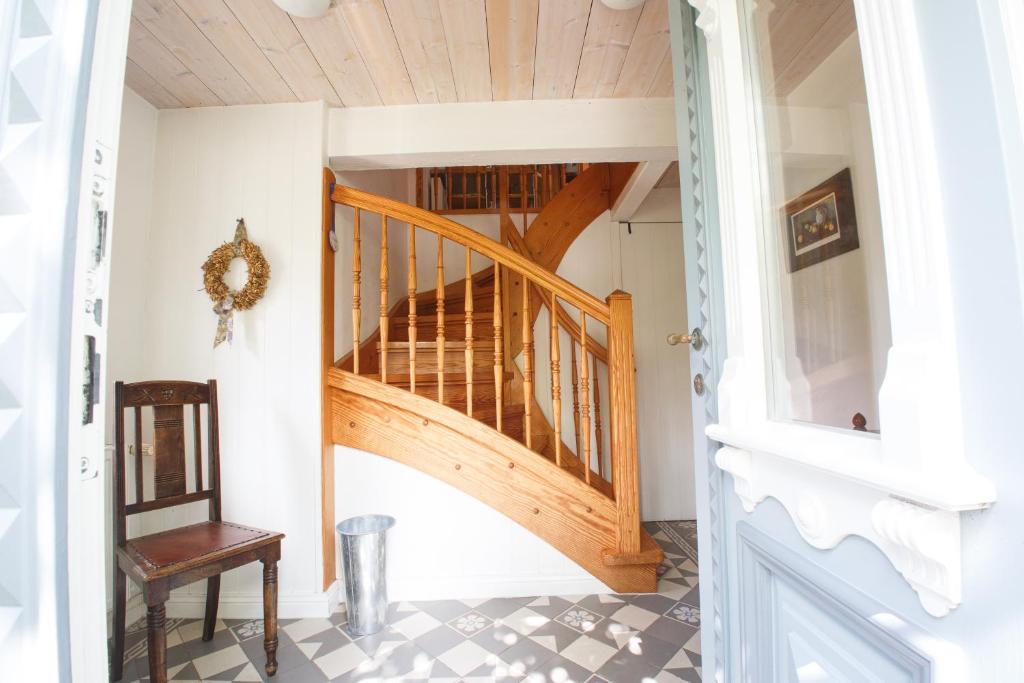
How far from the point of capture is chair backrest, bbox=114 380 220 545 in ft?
5.24

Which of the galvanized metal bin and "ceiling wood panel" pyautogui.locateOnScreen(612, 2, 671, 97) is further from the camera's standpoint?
the galvanized metal bin

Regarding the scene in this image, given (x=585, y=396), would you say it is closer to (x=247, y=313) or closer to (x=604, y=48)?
(x=604, y=48)

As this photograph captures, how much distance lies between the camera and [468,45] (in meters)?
1.90

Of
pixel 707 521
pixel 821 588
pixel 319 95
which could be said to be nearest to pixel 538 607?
pixel 707 521

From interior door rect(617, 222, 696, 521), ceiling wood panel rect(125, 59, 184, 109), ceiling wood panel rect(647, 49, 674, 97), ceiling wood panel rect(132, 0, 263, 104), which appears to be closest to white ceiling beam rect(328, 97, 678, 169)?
ceiling wood panel rect(647, 49, 674, 97)

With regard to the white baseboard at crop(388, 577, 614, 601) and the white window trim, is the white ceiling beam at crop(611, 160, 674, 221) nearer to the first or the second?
the white window trim

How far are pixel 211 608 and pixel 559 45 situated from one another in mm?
2796

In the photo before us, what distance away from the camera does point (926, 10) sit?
493 mm

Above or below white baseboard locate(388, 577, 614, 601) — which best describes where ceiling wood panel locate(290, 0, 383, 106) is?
above

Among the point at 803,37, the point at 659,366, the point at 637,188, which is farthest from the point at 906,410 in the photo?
the point at 659,366

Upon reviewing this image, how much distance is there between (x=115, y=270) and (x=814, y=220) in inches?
104

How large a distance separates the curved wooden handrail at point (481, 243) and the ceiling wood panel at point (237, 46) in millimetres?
511

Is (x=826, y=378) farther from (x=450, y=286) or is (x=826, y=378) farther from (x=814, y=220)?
(x=450, y=286)

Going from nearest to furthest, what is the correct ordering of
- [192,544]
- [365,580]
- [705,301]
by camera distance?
[705,301] < [192,544] < [365,580]
